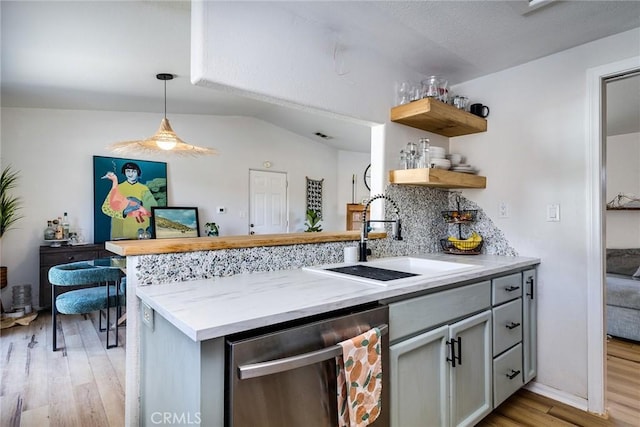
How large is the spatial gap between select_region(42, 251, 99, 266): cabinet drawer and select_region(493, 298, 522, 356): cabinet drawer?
14.1ft

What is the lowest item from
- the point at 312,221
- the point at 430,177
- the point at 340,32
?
the point at 312,221

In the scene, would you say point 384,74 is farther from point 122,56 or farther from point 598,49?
point 122,56

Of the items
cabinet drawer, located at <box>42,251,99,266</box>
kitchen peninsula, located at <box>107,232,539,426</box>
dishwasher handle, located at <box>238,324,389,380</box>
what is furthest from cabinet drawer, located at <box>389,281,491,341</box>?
cabinet drawer, located at <box>42,251,99,266</box>

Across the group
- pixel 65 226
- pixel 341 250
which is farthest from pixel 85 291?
pixel 341 250

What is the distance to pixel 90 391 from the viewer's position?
213 cm

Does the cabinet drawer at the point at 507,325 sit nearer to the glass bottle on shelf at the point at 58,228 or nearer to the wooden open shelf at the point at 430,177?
the wooden open shelf at the point at 430,177

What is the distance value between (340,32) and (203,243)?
132 cm

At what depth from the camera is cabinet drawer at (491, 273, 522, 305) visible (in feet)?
5.86

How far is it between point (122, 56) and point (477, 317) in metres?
3.04

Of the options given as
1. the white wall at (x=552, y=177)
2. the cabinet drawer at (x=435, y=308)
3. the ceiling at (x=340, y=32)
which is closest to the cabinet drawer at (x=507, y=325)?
the cabinet drawer at (x=435, y=308)

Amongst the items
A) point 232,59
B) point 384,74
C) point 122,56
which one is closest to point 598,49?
point 384,74

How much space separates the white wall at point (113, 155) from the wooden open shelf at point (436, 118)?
3.86 m

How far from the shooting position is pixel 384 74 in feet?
7.04

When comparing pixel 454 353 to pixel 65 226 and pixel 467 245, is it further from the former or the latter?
pixel 65 226
